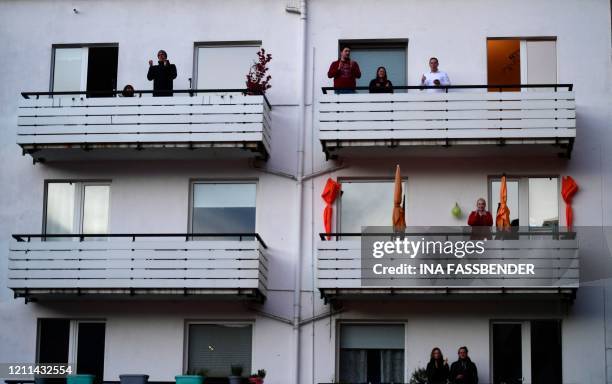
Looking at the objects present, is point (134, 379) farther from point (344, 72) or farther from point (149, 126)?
point (344, 72)

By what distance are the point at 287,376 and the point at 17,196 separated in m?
8.37

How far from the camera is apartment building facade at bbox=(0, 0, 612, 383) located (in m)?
30.5

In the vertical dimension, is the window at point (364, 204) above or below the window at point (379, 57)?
below

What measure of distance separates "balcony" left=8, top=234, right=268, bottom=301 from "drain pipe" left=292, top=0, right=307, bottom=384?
0.82m

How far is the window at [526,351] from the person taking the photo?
30.4 meters

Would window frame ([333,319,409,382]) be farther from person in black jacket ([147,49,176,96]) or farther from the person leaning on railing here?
person in black jacket ([147,49,176,96])

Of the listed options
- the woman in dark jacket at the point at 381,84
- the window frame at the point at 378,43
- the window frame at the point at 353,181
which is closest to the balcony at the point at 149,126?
the window frame at the point at 353,181

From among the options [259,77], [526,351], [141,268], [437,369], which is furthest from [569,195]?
[141,268]

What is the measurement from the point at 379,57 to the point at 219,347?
8.47 meters

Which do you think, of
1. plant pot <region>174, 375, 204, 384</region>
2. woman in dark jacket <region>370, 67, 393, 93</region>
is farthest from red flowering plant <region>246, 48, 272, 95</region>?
plant pot <region>174, 375, 204, 384</region>

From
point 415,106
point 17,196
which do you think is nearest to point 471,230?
point 415,106

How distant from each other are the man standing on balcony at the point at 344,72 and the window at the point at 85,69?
19.4 ft

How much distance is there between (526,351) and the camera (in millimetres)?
30625

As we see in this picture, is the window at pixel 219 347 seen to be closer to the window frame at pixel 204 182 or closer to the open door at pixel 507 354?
the window frame at pixel 204 182
